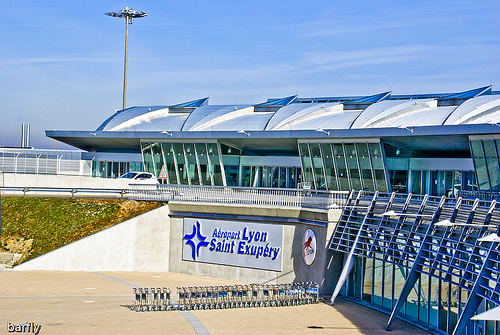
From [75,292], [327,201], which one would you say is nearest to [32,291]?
[75,292]

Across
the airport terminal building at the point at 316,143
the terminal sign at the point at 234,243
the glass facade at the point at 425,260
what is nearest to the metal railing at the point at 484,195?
the airport terminal building at the point at 316,143

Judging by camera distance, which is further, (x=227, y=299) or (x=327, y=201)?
(x=327, y=201)

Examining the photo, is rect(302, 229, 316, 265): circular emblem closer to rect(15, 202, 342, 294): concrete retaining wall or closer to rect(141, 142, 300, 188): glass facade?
rect(15, 202, 342, 294): concrete retaining wall

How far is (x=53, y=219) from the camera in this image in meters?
34.5

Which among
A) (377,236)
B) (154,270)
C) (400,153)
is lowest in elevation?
(154,270)

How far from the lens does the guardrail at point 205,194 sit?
1222 inches

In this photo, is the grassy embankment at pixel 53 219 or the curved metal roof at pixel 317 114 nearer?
the grassy embankment at pixel 53 219

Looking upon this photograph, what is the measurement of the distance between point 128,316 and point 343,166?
2641 centimetres

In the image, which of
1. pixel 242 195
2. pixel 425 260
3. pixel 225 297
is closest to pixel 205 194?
pixel 242 195

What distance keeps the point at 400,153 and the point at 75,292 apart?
25060 mm

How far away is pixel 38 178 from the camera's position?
39719mm

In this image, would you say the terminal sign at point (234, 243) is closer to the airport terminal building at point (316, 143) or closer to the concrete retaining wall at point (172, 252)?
the concrete retaining wall at point (172, 252)

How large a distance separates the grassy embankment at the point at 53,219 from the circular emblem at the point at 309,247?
9567mm

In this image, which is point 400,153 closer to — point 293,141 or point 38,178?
point 293,141
